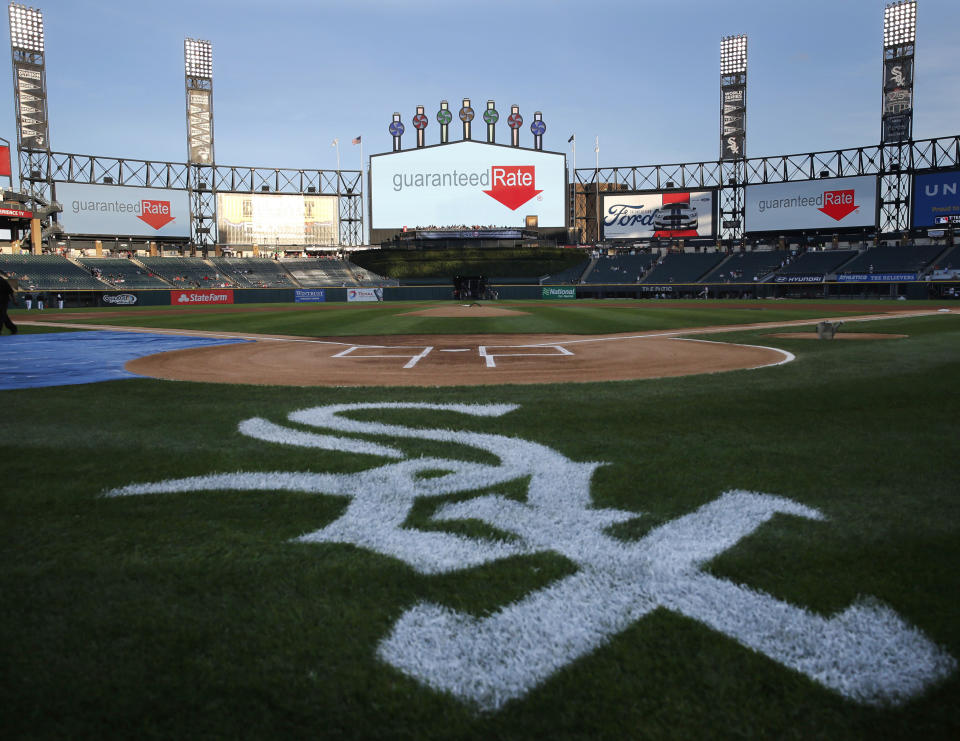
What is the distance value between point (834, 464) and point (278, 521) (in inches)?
124

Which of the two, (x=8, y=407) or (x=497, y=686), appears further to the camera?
(x=8, y=407)

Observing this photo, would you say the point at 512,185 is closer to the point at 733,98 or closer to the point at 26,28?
the point at 733,98

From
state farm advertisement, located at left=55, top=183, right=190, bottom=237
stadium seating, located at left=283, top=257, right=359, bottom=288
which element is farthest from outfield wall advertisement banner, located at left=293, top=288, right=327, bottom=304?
state farm advertisement, located at left=55, top=183, right=190, bottom=237

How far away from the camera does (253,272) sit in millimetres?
59344

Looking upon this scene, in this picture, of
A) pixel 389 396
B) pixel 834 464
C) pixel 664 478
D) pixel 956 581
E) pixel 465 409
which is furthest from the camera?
pixel 389 396

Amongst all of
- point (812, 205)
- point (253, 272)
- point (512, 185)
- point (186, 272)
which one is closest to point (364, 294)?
point (253, 272)

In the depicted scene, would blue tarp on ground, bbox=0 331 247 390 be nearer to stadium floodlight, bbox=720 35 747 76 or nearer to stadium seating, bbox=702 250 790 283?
stadium seating, bbox=702 250 790 283

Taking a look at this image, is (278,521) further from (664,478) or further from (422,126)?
(422,126)

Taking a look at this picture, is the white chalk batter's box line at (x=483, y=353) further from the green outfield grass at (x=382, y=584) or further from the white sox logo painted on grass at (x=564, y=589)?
the white sox logo painted on grass at (x=564, y=589)

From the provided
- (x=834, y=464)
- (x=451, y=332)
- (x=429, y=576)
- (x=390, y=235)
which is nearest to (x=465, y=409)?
(x=834, y=464)

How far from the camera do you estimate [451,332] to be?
17.7m

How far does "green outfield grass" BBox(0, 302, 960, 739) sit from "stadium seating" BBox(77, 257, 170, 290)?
50.8m

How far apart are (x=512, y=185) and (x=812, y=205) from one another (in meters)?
24.7

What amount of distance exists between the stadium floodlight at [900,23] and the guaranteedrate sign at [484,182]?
25.9m
